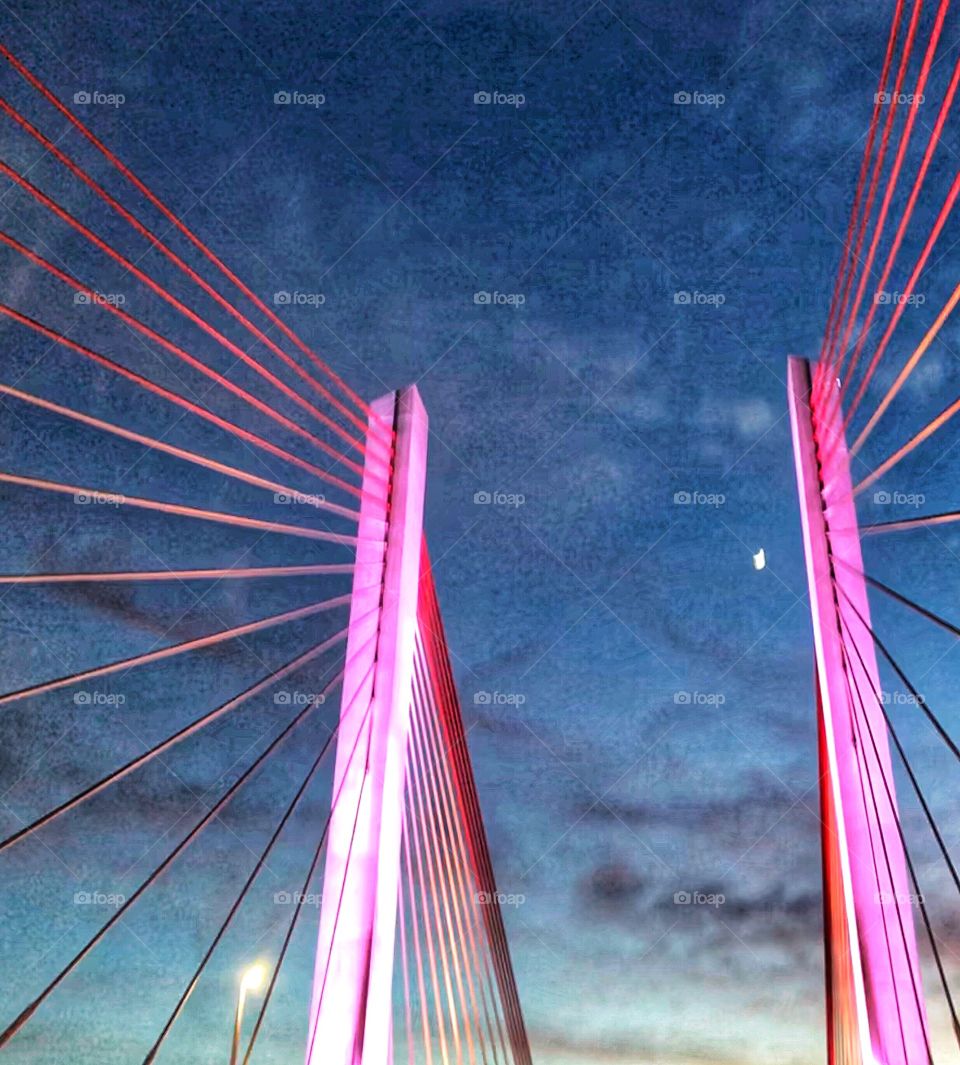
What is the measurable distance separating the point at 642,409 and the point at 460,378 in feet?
9.77

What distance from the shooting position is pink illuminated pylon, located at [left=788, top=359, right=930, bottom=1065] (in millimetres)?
5414

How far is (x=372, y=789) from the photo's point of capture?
636 cm

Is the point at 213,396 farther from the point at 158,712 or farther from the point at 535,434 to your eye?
the point at 158,712

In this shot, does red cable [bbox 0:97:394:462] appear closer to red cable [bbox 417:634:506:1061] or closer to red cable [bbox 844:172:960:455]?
red cable [bbox 417:634:506:1061]

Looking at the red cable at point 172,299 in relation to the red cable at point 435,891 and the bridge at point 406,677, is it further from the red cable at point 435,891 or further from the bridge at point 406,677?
the red cable at point 435,891

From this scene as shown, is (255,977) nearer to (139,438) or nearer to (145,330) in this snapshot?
(139,438)

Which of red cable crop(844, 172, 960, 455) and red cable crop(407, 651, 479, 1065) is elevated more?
red cable crop(844, 172, 960, 455)

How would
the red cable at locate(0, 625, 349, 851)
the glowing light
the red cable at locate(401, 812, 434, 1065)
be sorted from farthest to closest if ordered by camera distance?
the red cable at locate(401, 812, 434, 1065) → the glowing light → the red cable at locate(0, 625, 349, 851)

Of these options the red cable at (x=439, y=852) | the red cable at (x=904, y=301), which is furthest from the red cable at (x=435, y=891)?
the red cable at (x=904, y=301)

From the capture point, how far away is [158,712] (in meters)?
18.0

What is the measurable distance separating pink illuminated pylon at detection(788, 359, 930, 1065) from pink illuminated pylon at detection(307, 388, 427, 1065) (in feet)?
8.86

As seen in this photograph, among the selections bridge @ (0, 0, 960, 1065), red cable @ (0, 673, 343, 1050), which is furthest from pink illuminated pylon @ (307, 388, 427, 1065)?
red cable @ (0, 673, 343, 1050)

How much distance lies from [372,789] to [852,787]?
115 inches

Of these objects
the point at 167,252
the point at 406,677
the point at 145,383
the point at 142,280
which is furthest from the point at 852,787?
the point at 142,280
